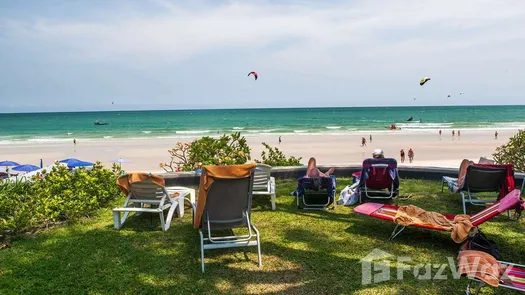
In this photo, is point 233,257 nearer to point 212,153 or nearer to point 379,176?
point 379,176

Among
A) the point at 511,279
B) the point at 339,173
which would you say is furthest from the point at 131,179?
the point at 339,173

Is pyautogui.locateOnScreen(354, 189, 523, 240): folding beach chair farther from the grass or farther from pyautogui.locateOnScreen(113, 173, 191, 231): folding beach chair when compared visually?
pyautogui.locateOnScreen(113, 173, 191, 231): folding beach chair

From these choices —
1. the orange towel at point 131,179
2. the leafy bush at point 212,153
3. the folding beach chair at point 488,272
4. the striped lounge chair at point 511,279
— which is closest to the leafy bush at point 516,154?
the leafy bush at point 212,153

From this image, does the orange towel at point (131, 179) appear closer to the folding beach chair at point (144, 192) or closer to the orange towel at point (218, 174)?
the folding beach chair at point (144, 192)

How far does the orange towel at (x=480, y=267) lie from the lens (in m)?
3.03

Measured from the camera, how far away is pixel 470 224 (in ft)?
14.5

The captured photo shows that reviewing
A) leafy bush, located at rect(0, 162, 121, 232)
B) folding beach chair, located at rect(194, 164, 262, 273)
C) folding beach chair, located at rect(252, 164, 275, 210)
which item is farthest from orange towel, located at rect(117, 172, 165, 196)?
folding beach chair, located at rect(252, 164, 275, 210)

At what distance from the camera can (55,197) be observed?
19.2 feet

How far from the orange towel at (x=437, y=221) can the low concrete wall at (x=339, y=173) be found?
3.66 metres

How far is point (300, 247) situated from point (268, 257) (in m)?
0.47

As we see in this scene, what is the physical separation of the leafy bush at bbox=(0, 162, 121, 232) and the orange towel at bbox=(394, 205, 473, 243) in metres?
4.50

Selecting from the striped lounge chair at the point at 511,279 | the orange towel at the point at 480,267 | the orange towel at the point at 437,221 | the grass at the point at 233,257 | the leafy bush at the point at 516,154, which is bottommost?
the grass at the point at 233,257

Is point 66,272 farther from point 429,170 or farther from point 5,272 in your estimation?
point 429,170

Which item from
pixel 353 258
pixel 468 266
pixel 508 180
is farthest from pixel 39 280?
pixel 508 180
